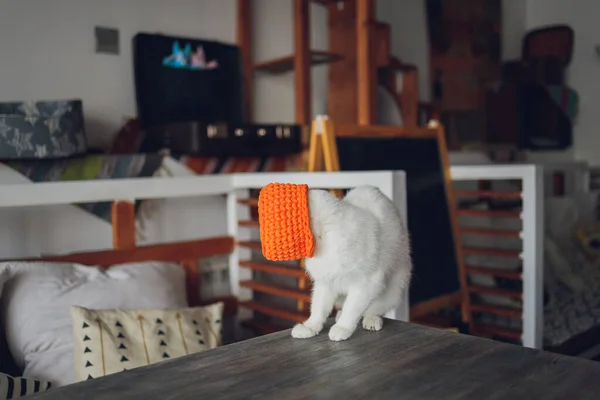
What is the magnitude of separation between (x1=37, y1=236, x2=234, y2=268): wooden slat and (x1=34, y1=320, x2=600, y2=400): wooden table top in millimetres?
1159

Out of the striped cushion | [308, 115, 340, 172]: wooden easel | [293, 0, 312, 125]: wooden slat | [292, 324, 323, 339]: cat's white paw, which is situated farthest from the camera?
[293, 0, 312, 125]: wooden slat

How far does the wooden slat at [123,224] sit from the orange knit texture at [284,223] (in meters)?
1.22

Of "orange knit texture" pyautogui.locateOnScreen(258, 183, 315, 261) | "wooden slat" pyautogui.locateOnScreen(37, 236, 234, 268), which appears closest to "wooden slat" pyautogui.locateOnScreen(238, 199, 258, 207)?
"wooden slat" pyautogui.locateOnScreen(37, 236, 234, 268)

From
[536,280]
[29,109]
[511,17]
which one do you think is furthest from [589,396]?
A: [511,17]

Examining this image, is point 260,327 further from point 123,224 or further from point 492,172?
point 492,172

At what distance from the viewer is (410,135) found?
212 centimetres

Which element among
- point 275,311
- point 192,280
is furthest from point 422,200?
point 192,280

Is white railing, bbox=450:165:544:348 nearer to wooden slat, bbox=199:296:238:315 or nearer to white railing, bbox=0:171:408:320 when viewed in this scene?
white railing, bbox=0:171:408:320

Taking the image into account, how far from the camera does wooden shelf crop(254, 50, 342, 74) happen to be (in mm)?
2432

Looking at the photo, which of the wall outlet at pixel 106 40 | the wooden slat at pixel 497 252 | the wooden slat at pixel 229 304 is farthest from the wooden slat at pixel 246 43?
the wooden slat at pixel 497 252

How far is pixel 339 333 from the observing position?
0.88m

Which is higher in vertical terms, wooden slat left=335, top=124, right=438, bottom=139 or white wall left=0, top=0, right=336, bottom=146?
white wall left=0, top=0, right=336, bottom=146

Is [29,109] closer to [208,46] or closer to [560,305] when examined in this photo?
[208,46]

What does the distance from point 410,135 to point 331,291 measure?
1.30 m
